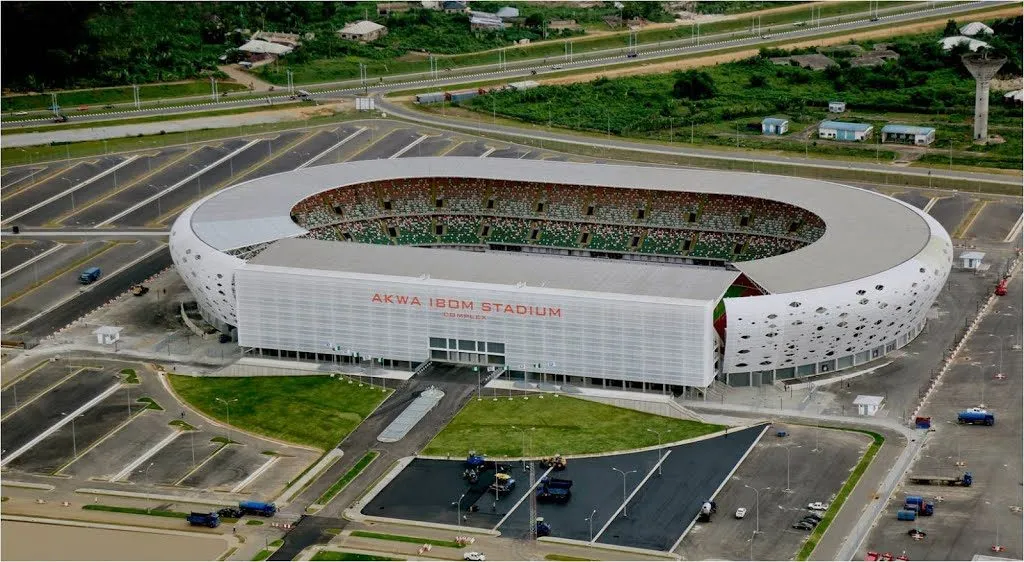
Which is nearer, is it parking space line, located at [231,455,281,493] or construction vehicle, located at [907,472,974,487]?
construction vehicle, located at [907,472,974,487]

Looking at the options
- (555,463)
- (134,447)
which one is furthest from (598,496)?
(134,447)

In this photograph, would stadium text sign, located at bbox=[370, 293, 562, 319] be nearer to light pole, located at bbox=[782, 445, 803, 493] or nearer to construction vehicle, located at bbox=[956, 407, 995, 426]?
light pole, located at bbox=[782, 445, 803, 493]

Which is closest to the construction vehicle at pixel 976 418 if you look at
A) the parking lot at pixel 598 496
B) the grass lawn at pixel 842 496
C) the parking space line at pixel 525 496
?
the grass lawn at pixel 842 496

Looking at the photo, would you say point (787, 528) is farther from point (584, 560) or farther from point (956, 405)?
point (956, 405)

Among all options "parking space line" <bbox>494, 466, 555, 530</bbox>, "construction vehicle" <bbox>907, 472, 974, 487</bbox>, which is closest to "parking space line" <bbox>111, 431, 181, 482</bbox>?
"parking space line" <bbox>494, 466, 555, 530</bbox>

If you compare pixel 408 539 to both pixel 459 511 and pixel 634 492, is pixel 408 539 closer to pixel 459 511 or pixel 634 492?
pixel 459 511

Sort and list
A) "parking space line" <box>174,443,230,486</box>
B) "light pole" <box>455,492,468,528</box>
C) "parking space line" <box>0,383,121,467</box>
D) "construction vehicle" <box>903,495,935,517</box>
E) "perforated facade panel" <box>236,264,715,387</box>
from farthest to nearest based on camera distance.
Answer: "perforated facade panel" <box>236,264,715,387</box>, "parking space line" <box>0,383,121,467</box>, "parking space line" <box>174,443,230,486</box>, "light pole" <box>455,492,468,528</box>, "construction vehicle" <box>903,495,935,517</box>
